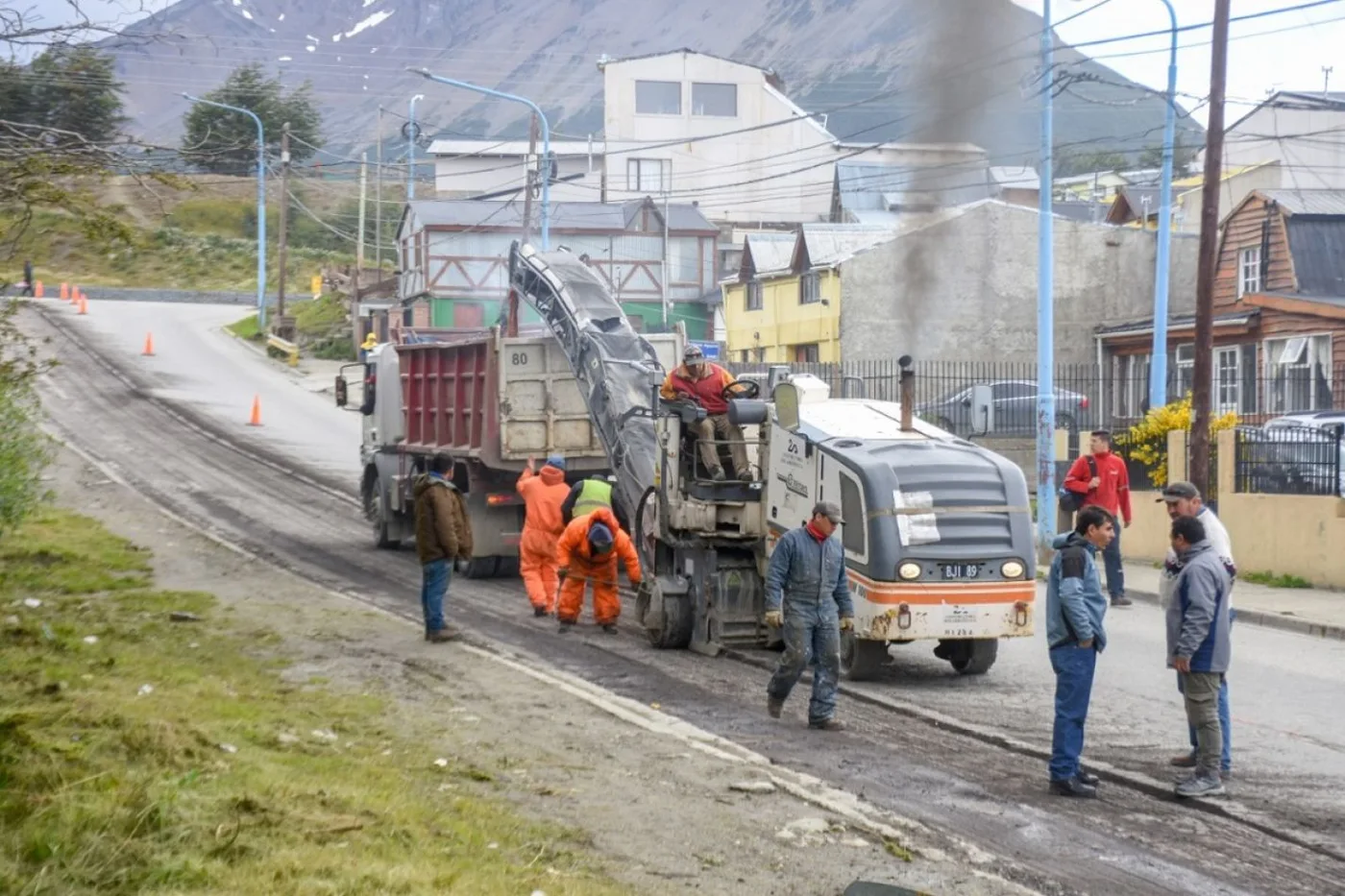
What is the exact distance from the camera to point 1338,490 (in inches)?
834

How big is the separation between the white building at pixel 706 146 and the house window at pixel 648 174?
0.05 m

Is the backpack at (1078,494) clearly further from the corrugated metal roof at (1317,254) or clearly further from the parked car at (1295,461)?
the corrugated metal roof at (1317,254)

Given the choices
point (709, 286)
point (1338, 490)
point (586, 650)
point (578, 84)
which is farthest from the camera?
point (578, 84)

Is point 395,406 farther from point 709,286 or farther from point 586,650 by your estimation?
point 709,286

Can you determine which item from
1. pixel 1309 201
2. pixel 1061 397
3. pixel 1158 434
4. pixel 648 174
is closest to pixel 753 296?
pixel 1309 201

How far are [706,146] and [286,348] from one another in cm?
3458

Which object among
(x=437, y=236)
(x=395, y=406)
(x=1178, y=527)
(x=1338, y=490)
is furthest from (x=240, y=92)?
(x=1178, y=527)

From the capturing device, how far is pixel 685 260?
67.9 meters

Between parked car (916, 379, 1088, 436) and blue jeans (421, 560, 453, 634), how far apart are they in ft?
61.0

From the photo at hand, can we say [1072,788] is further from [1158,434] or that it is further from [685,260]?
[685,260]

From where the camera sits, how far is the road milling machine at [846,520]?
13633 millimetres

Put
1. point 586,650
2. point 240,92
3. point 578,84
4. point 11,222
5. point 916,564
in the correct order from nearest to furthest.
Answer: point 11,222 → point 916,564 → point 586,650 → point 240,92 → point 578,84

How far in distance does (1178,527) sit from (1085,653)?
0.97 meters

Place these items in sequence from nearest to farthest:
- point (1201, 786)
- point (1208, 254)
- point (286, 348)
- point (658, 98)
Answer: point (1201, 786) → point (1208, 254) → point (286, 348) → point (658, 98)
